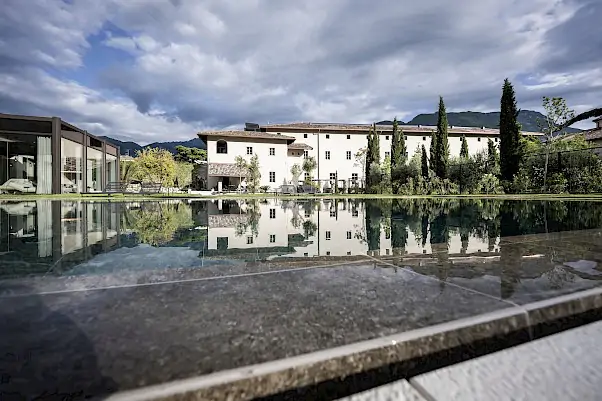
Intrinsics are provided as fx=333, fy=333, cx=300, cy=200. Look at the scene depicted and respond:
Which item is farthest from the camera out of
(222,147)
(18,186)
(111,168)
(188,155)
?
(188,155)

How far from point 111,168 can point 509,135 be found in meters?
29.7

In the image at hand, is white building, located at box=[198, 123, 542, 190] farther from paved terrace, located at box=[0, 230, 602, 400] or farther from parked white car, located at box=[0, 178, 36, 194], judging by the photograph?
paved terrace, located at box=[0, 230, 602, 400]

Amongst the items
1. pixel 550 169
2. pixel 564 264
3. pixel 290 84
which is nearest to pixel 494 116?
pixel 290 84

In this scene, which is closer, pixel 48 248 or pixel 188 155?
pixel 48 248

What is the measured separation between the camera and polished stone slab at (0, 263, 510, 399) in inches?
31.4

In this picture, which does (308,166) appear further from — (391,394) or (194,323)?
(391,394)

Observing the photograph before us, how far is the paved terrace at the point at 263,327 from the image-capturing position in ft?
2.56

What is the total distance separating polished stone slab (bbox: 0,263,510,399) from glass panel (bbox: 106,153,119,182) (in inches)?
1192

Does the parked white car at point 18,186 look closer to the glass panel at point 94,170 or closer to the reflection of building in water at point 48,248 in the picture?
→ the glass panel at point 94,170

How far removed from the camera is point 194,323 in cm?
107

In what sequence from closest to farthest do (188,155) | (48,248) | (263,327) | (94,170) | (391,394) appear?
(391,394)
(263,327)
(48,248)
(94,170)
(188,155)

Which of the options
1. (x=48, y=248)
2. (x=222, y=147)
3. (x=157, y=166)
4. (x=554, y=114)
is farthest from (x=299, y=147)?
(x=48, y=248)

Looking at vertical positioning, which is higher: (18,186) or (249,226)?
(18,186)

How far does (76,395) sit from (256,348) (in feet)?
1.33
